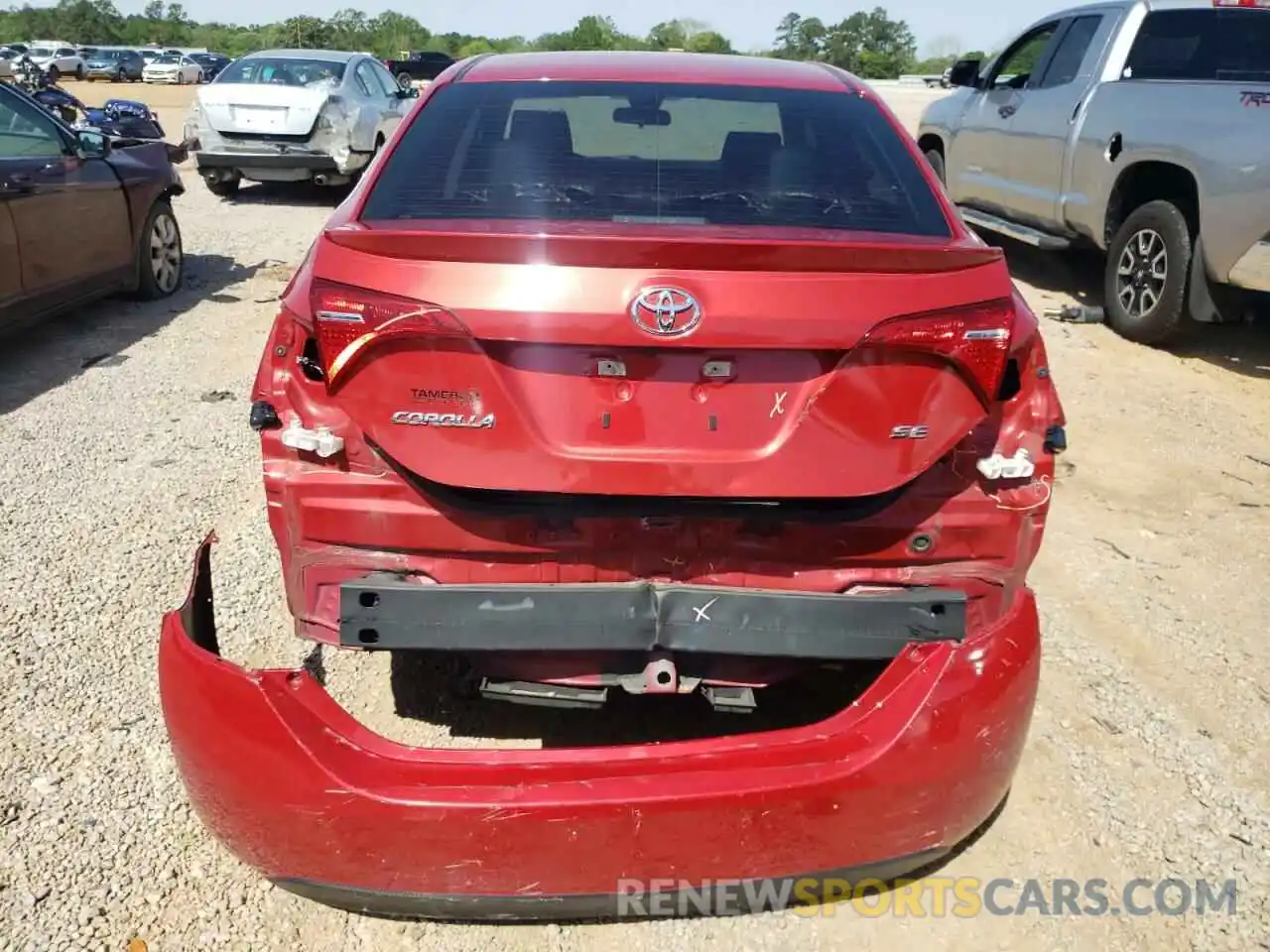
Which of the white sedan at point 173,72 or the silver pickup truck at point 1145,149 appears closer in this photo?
the silver pickup truck at point 1145,149

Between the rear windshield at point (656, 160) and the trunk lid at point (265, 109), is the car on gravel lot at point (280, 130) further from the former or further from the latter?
the rear windshield at point (656, 160)

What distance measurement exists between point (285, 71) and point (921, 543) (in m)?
11.8

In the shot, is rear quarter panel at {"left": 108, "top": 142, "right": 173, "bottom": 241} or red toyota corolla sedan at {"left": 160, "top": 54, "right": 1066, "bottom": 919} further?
rear quarter panel at {"left": 108, "top": 142, "right": 173, "bottom": 241}

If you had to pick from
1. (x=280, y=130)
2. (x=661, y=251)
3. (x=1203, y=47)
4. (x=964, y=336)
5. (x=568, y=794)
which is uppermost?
(x=1203, y=47)

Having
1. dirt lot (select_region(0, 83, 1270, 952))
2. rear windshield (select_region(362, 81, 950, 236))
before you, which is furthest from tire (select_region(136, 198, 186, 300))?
rear windshield (select_region(362, 81, 950, 236))

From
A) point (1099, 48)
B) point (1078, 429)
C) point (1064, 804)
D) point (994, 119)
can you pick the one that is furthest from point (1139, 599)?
point (994, 119)

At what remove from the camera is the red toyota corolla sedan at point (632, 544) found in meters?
2.15

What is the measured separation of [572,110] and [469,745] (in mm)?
1867

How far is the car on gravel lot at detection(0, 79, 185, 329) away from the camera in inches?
233

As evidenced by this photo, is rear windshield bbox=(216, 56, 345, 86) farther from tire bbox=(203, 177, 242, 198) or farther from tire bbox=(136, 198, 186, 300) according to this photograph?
tire bbox=(136, 198, 186, 300)

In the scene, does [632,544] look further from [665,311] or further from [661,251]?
[661,251]

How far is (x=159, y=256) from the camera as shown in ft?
25.8

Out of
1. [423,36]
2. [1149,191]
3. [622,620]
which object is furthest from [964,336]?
[423,36]

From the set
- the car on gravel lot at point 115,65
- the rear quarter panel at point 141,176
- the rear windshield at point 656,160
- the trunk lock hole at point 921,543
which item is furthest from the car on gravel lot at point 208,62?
the trunk lock hole at point 921,543
